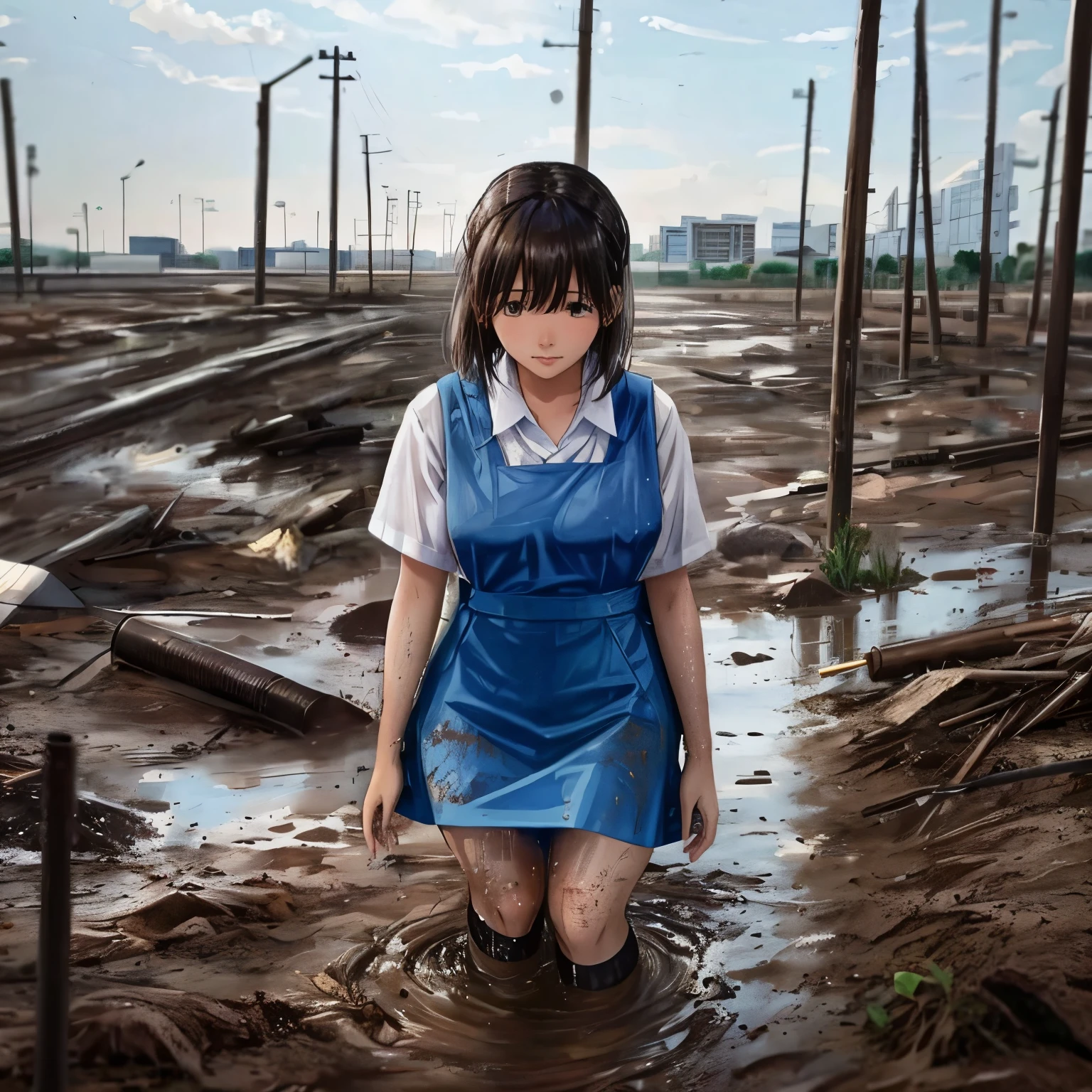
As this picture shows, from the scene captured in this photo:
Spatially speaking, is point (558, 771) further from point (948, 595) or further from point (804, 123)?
point (804, 123)

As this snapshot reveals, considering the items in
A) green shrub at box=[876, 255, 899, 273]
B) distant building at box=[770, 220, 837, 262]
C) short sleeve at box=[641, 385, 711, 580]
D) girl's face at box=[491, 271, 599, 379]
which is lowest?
short sleeve at box=[641, 385, 711, 580]

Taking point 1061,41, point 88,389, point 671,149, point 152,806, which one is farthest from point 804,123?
point 152,806

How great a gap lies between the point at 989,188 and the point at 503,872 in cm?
662

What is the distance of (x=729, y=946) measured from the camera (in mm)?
2553

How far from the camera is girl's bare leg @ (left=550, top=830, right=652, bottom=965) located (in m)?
1.93

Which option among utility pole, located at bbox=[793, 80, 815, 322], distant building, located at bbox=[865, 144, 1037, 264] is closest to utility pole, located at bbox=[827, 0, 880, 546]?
utility pole, located at bbox=[793, 80, 815, 322]

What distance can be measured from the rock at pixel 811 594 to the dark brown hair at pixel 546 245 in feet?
12.5

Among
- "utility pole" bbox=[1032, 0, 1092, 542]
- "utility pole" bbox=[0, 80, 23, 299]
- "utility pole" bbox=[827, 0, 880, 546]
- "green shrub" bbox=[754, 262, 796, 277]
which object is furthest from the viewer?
"green shrub" bbox=[754, 262, 796, 277]

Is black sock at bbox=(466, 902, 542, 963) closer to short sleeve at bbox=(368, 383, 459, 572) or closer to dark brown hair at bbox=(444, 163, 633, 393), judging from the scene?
short sleeve at bbox=(368, 383, 459, 572)

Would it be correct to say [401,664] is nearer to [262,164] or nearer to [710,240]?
[262,164]

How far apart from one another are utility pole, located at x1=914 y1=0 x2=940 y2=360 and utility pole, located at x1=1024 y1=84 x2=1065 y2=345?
2.17ft

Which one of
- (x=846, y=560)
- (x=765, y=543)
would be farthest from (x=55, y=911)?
(x=765, y=543)

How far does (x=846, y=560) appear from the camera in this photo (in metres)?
5.80

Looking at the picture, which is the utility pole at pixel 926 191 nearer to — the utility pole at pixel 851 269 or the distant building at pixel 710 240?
the distant building at pixel 710 240
